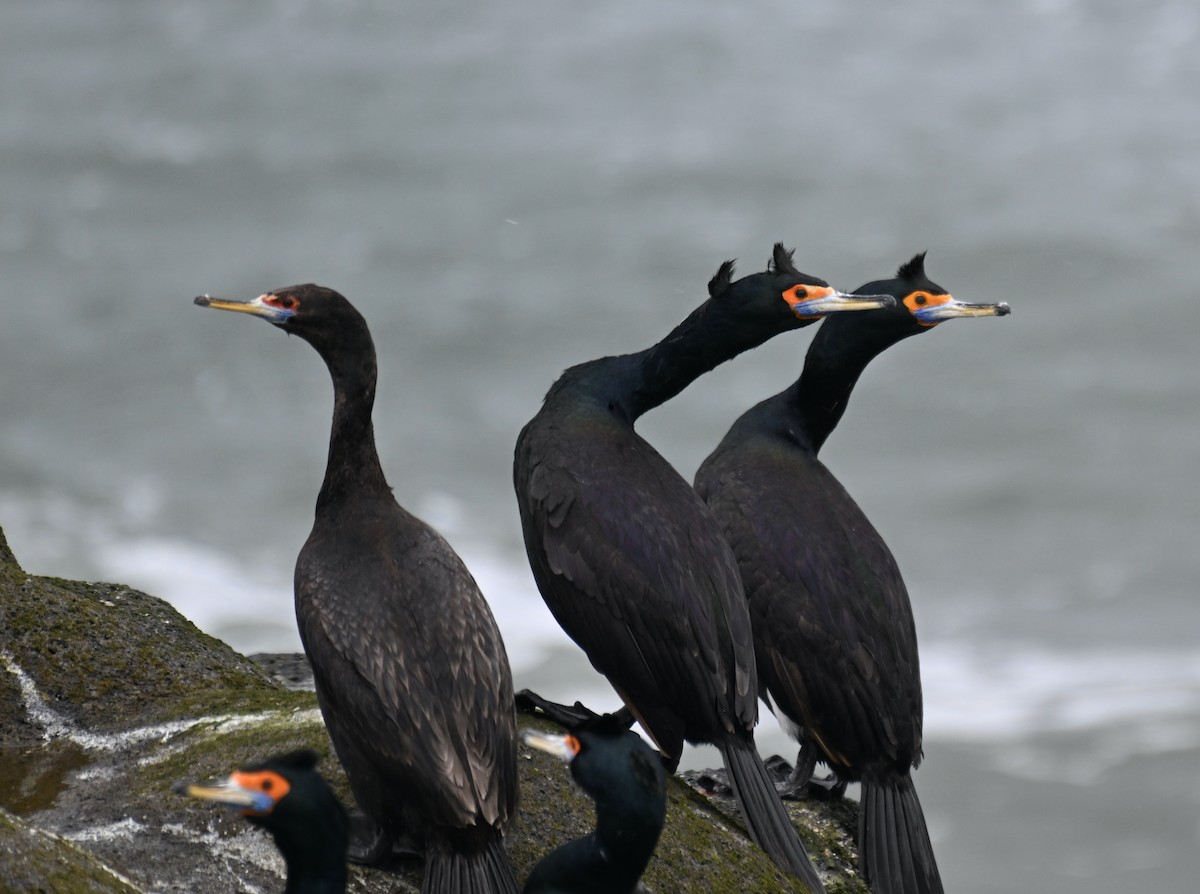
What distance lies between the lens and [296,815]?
459cm

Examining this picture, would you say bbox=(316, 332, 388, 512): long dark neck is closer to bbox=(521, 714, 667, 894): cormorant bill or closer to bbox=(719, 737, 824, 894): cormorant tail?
bbox=(719, 737, 824, 894): cormorant tail

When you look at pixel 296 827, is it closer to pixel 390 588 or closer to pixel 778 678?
pixel 390 588

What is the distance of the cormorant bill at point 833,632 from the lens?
6.88 meters

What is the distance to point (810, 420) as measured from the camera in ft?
26.5

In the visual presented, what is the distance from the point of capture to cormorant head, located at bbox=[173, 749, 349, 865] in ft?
15.0

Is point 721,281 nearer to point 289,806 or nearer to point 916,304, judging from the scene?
point 916,304

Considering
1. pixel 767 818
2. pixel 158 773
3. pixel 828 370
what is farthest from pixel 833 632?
pixel 158 773

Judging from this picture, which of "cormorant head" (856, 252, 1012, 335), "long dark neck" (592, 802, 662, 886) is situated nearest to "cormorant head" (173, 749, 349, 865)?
"long dark neck" (592, 802, 662, 886)

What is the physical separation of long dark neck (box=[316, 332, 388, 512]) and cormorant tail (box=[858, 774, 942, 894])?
2.17m

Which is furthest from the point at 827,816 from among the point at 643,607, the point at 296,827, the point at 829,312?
the point at 296,827

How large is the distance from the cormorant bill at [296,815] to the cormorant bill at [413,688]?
2.56ft

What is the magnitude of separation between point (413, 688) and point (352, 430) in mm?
1267

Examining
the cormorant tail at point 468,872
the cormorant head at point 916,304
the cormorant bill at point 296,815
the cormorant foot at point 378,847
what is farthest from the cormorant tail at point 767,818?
the cormorant head at point 916,304

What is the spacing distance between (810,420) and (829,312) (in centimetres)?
92
